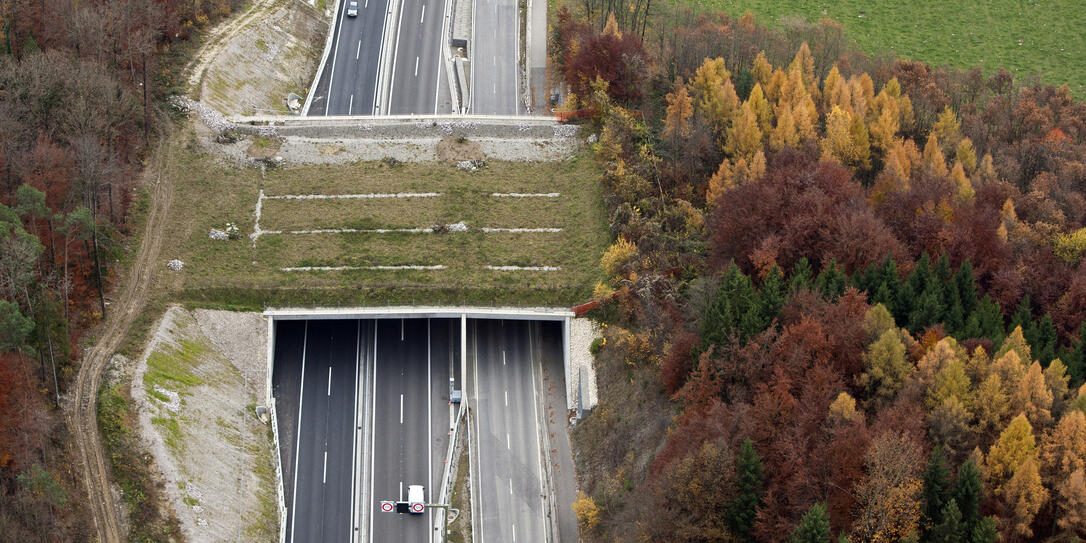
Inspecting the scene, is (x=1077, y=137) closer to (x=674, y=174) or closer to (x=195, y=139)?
(x=674, y=174)

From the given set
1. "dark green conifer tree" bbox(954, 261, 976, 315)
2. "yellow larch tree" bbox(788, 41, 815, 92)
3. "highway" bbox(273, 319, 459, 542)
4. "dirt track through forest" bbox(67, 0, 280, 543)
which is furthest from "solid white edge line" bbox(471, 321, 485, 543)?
"yellow larch tree" bbox(788, 41, 815, 92)

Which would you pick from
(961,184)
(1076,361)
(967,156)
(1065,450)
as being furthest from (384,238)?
(1065,450)

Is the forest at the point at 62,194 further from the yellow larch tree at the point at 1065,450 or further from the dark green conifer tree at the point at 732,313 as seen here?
the yellow larch tree at the point at 1065,450

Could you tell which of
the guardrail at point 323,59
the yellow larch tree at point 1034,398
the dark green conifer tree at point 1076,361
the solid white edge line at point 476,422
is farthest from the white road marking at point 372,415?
the dark green conifer tree at point 1076,361

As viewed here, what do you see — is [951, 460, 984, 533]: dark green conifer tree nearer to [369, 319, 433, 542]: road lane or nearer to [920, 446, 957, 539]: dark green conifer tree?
[920, 446, 957, 539]: dark green conifer tree

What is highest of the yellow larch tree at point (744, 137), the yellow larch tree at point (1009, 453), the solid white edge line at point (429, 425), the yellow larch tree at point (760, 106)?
the yellow larch tree at point (760, 106)

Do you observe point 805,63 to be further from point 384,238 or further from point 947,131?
point 384,238
